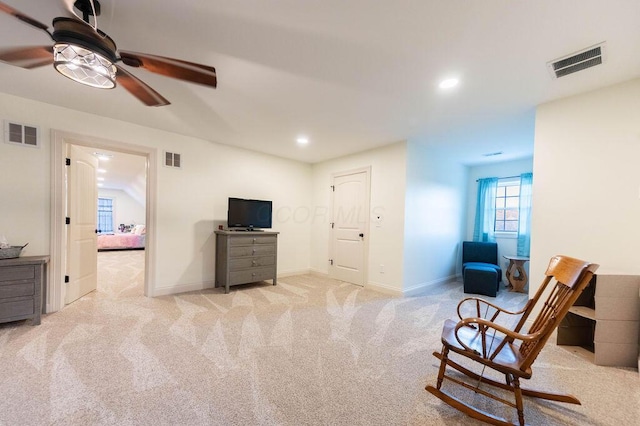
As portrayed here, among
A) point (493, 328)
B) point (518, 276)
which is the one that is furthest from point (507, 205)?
point (493, 328)

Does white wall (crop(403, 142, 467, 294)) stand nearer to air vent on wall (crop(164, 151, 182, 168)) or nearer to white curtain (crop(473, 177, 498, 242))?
white curtain (crop(473, 177, 498, 242))

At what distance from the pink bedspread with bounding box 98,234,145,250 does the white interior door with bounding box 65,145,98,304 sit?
5.15 metres

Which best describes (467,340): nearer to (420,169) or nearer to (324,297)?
(324,297)

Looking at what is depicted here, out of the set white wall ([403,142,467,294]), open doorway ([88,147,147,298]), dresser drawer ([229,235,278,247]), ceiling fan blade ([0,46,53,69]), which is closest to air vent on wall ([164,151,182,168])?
open doorway ([88,147,147,298])

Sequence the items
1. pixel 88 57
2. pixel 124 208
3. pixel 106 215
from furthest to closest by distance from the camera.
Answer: pixel 124 208, pixel 106 215, pixel 88 57

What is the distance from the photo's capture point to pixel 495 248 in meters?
4.89

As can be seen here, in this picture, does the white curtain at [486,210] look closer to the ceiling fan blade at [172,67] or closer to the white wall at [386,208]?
the white wall at [386,208]

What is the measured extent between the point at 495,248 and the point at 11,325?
690 cm

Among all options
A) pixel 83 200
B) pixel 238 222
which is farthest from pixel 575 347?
pixel 83 200

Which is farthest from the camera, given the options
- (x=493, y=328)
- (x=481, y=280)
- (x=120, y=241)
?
(x=120, y=241)

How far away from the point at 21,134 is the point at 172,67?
8.57 ft

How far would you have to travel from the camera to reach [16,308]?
2.58m

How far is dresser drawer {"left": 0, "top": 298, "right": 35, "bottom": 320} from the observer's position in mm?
2525

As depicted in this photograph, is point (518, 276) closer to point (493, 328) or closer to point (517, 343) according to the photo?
point (517, 343)
